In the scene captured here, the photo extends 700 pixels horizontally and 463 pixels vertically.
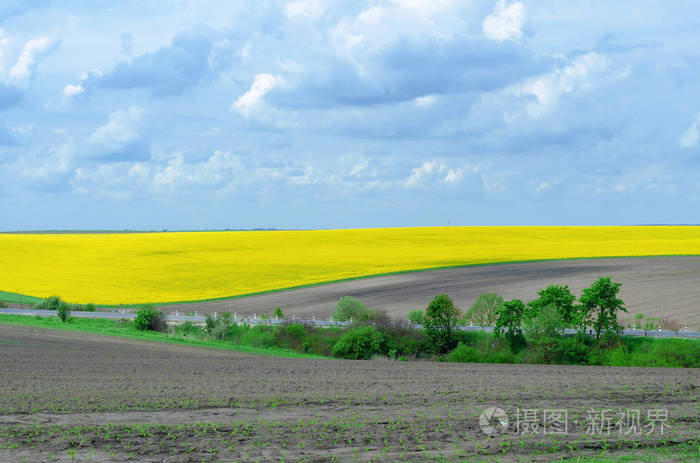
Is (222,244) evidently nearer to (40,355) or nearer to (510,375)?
(40,355)

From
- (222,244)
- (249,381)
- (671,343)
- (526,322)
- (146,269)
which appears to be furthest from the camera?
(222,244)

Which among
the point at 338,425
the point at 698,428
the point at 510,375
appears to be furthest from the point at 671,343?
the point at 338,425

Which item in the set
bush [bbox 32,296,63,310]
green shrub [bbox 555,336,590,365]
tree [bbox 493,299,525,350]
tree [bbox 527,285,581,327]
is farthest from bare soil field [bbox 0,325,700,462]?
bush [bbox 32,296,63,310]

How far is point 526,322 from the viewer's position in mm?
37344

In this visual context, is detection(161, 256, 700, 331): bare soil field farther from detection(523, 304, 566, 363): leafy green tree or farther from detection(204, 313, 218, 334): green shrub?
detection(523, 304, 566, 363): leafy green tree

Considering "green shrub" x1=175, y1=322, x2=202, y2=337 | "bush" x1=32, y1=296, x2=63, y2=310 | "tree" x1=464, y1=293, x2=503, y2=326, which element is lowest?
"green shrub" x1=175, y1=322, x2=202, y2=337

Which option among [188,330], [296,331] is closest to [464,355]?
[296,331]

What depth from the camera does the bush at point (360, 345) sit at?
38250 millimetres

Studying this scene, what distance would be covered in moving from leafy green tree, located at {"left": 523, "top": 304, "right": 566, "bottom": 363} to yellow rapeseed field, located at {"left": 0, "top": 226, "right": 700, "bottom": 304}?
2852 cm

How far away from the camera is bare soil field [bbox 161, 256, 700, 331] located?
48.6 meters

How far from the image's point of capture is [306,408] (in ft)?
55.6

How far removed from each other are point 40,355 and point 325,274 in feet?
133

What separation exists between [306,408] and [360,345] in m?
21.7

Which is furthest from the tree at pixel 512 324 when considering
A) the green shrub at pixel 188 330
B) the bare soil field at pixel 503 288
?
the green shrub at pixel 188 330
